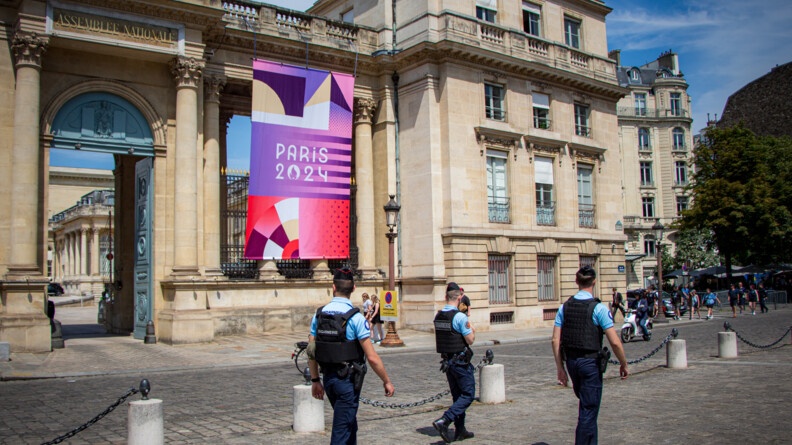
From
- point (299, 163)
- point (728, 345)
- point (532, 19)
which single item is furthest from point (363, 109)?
point (728, 345)

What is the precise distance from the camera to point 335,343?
605cm

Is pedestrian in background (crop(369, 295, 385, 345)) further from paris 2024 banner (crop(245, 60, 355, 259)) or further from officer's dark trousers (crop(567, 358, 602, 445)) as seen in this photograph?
officer's dark trousers (crop(567, 358, 602, 445))

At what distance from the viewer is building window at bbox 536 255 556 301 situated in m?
27.1

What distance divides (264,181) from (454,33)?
856 cm

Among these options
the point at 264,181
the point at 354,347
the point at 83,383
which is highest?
the point at 264,181

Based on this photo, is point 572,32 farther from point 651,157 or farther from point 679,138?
point 679,138

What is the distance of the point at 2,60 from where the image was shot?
18.7m

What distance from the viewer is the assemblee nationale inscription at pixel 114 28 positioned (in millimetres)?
18594

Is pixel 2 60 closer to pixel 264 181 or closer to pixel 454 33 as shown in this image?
pixel 264 181

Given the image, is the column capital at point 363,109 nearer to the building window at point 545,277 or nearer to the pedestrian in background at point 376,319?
the pedestrian in background at point 376,319

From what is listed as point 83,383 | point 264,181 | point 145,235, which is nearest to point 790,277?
point 264,181

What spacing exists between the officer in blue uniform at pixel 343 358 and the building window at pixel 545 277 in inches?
847

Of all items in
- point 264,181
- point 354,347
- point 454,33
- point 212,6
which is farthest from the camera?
point 454,33

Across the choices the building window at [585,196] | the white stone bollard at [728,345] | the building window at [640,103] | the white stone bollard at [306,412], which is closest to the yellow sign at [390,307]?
the white stone bollard at [728,345]
